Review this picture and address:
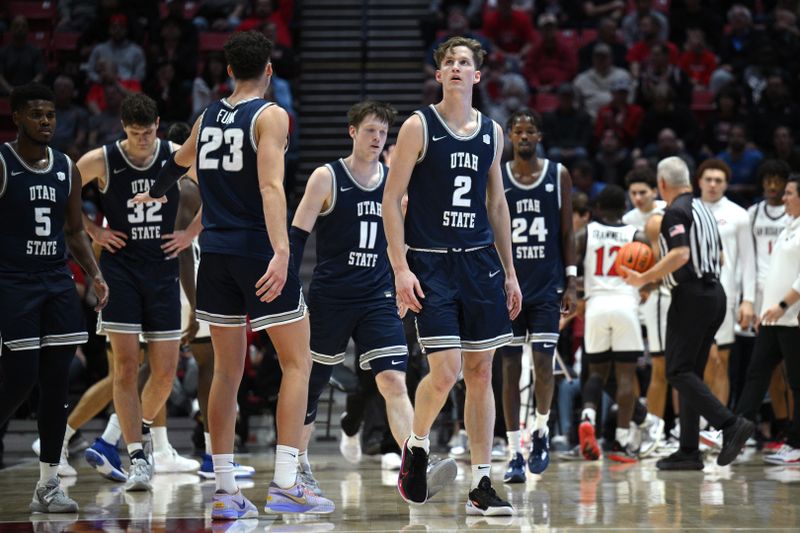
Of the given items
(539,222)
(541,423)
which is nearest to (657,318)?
(539,222)

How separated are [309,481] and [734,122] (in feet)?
31.0

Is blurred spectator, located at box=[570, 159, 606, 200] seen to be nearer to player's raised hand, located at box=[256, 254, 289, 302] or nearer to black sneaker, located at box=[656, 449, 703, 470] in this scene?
black sneaker, located at box=[656, 449, 703, 470]

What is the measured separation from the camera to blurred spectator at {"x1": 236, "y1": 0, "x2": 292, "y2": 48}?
15492mm

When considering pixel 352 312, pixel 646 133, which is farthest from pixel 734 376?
pixel 352 312

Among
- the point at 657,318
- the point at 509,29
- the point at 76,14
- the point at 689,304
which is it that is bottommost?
the point at 657,318

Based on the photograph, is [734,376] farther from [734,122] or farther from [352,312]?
[352,312]

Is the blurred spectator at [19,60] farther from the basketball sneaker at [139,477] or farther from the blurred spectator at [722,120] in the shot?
the basketball sneaker at [139,477]

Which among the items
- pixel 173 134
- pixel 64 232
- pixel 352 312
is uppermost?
pixel 173 134

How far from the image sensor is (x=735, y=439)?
784cm

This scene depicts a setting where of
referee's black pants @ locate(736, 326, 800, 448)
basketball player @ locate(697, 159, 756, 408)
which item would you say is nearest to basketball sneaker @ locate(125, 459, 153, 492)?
referee's black pants @ locate(736, 326, 800, 448)

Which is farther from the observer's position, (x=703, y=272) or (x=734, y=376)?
(x=734, y=376)

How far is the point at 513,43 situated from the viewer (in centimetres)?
1605

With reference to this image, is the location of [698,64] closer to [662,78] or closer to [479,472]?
[662,78]

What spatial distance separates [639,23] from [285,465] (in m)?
12.1
